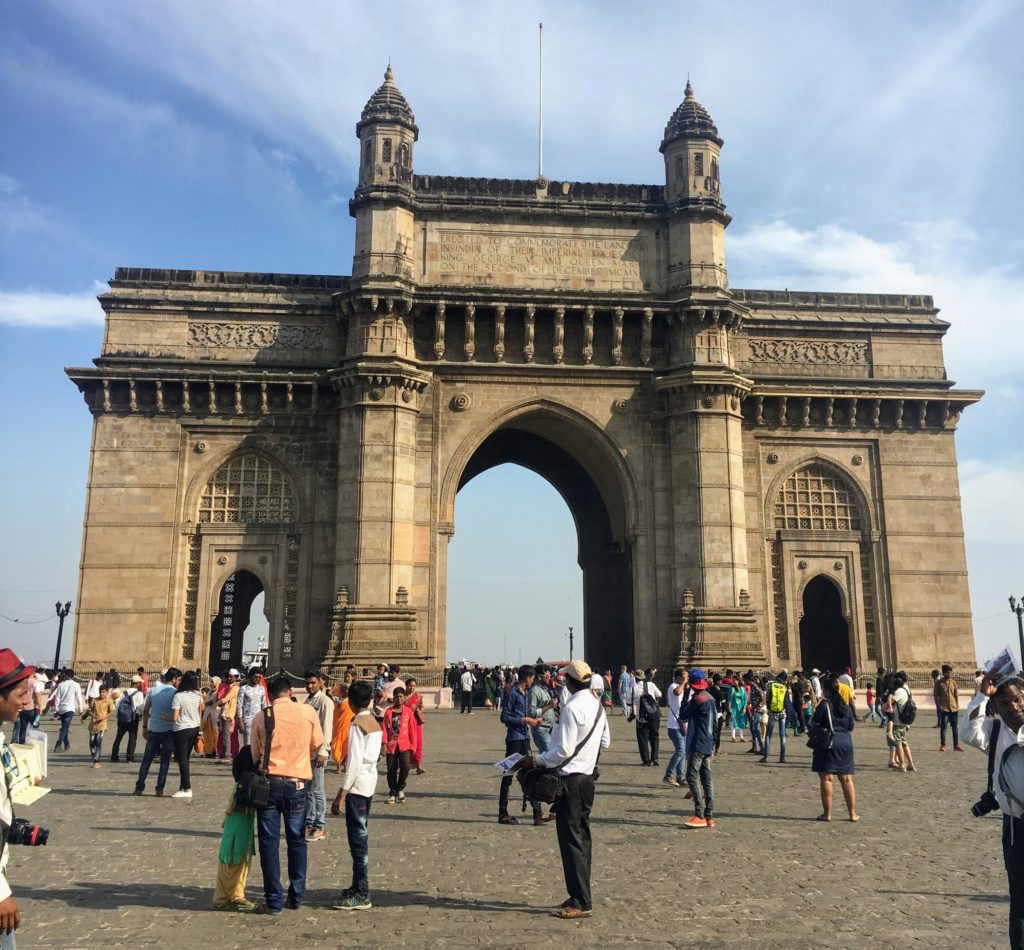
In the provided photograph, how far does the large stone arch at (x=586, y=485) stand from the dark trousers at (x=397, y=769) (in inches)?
573

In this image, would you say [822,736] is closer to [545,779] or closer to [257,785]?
[545,779]

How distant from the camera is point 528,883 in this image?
26.7 ft

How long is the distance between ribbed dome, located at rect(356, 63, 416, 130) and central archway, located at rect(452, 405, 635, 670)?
377 inches

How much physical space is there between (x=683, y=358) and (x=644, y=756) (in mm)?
14975

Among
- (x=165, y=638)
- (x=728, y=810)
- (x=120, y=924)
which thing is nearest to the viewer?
(x=120, y=924)

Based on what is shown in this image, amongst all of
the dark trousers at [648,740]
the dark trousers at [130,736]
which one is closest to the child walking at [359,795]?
the dark trousers at [648,740]

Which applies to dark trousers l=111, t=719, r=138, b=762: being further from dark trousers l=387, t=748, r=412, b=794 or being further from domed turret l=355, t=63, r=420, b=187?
domed turret l=355, t=63, r=420, b=187

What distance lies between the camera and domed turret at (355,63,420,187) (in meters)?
28.7

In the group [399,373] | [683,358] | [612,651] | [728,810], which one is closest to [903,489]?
[683,358]

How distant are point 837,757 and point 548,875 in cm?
439

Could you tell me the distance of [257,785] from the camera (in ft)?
23.5

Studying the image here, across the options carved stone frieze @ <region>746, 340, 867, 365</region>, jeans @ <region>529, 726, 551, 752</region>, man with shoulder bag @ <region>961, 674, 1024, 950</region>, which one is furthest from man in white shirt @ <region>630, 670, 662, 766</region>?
carved stone frieze @ <region>746, 340, 867, 365</region>

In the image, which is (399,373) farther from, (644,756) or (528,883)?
(528,883)

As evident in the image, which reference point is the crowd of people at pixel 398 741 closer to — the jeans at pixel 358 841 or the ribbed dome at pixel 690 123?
the jeans at pixel 358 841
